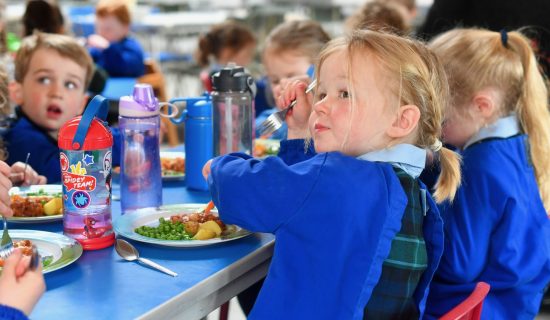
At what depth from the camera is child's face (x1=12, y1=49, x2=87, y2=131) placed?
185cm

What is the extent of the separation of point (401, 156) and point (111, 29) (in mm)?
3208

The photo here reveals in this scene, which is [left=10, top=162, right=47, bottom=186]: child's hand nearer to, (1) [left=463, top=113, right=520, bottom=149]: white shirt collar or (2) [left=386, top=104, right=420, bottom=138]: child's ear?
(2) [left=386, top=104, right=420, bottom=138]: child's ear

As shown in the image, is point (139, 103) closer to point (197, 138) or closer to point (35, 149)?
point (197, 138)

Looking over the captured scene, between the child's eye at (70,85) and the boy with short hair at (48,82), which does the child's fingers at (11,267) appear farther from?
the child's eye at (70,85)

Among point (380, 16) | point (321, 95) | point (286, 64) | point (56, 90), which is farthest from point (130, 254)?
Result: point (380, 16)

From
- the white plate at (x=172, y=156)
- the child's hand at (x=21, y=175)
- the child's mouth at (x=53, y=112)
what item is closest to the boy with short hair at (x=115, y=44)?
the child's mouth at (x=53, y=112)

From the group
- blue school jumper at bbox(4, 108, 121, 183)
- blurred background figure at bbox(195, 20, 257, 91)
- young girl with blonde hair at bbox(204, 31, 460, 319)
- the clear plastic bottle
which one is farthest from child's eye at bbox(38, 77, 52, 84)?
blurred background figure at bbox(195, 20, 257, 91)

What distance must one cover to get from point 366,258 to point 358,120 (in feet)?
0.80

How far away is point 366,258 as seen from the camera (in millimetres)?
1021

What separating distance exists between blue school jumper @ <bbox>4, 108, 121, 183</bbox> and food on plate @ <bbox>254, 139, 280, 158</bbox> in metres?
0.38

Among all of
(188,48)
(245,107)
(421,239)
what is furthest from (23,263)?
(188,48)

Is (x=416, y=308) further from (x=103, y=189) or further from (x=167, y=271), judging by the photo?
(x=103, y=189)

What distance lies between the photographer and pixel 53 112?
6.13ft

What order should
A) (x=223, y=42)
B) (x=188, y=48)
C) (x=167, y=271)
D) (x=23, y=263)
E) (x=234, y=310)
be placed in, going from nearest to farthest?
1. (x=23, y=263)
2. (x=167, y=271)
3. (x=234, y=310)
4. (x=223, y=42)
5. (x=188, y=48)
